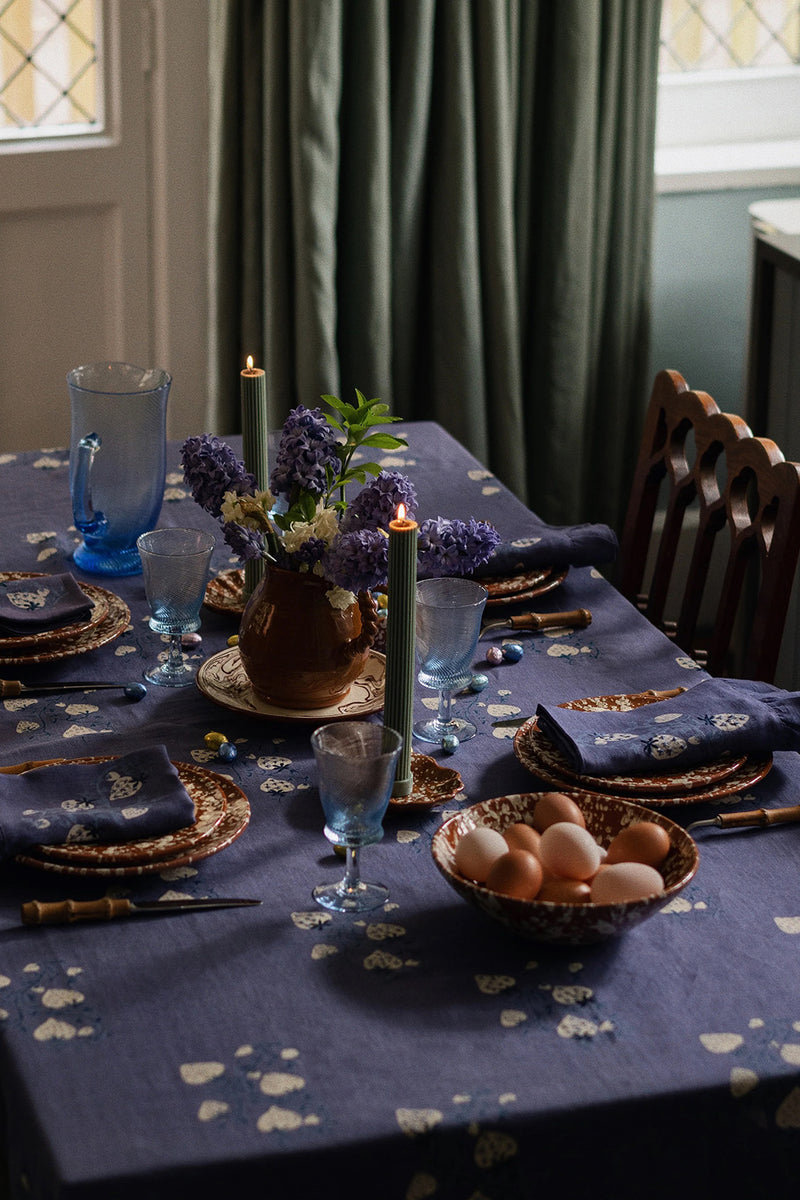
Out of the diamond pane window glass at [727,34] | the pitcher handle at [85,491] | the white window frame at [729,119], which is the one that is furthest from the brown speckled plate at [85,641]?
the diamond pane window glass at [727,34]

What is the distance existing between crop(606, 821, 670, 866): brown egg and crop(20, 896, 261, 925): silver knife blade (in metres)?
0.27

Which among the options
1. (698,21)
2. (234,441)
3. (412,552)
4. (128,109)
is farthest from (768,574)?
(698,21)

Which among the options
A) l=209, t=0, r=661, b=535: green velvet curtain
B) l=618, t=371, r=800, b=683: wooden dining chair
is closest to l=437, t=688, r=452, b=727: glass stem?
l=618, t=371, r=800, b=683: wooden dining chair

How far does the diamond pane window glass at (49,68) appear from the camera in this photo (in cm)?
282

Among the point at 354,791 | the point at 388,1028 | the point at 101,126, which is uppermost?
the point at 101,126

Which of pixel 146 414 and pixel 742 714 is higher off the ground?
pixel 146 414

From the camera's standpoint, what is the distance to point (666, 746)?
124cm

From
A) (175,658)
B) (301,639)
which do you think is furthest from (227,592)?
(301,639)

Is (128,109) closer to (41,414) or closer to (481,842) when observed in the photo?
(41,414)

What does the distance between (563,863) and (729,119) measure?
102 inches

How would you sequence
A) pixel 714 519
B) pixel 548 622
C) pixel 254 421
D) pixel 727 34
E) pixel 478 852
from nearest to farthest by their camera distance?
1. pixel 478 852
2. pixel 254 421
3. pixel 548 622
4. pixel 714 519
5. pixel 727 34

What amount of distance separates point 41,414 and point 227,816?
2.01 metres

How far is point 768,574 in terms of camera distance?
5.35ft

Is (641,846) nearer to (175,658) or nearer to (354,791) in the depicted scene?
(354,791)
